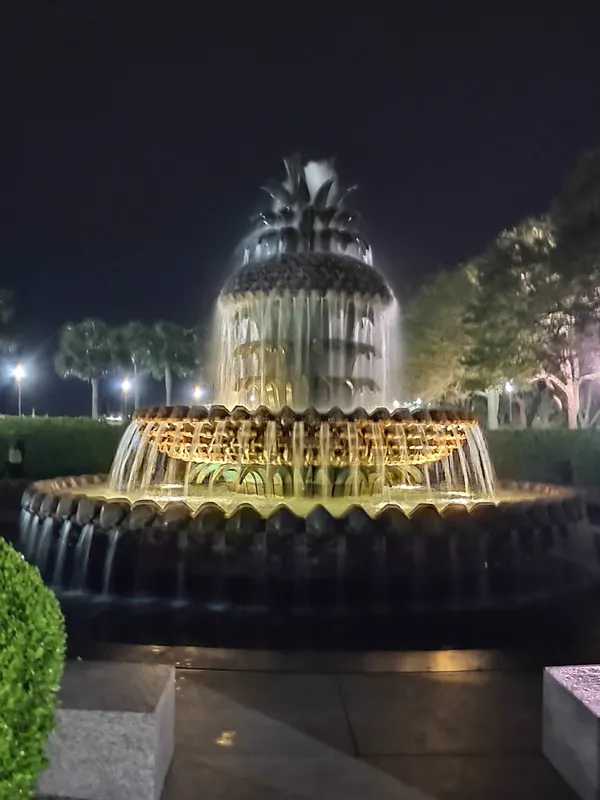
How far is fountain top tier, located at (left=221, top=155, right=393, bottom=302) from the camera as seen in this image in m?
12.3

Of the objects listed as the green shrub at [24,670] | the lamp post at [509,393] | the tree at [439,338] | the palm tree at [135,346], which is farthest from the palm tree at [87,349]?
the green shrub at [24,670]

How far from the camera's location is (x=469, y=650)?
6828 millimetres

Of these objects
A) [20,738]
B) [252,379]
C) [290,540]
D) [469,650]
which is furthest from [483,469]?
[20,738]

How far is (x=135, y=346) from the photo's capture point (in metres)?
89.6

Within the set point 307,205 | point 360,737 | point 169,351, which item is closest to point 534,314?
point 307,205

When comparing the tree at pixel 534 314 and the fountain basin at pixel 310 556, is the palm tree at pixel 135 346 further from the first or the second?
the fountain basin at pixel 310 556

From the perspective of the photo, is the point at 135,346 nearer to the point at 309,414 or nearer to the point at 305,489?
the point at 305,489

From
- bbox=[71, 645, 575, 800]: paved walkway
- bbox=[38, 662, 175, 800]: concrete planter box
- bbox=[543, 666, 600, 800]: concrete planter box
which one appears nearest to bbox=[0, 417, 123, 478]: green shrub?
bbox=[71, 645, 575, 800]: paved walkway

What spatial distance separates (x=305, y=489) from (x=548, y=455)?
59.1 feet

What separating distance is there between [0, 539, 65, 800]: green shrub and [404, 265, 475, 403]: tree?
125 feet

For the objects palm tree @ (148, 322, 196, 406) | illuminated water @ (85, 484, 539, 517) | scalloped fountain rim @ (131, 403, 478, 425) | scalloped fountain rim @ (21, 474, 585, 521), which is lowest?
illuminated water @ (85, 484, 539, 517)

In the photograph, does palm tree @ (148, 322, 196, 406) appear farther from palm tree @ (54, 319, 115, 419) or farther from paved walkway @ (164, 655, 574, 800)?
paved walkway @ (164, 655, 574, 800)

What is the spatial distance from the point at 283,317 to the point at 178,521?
4609 millimetres

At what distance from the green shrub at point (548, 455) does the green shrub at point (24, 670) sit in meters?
24.2
